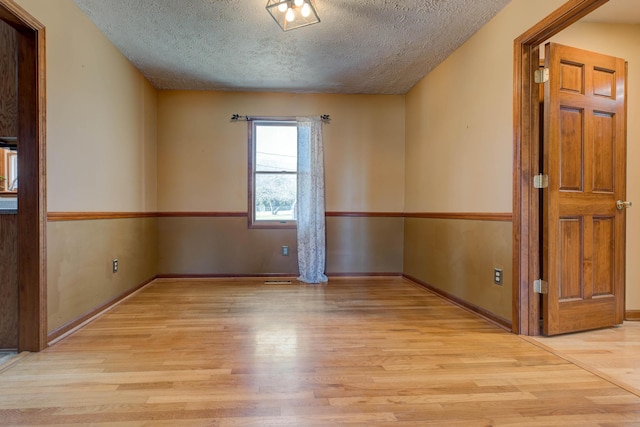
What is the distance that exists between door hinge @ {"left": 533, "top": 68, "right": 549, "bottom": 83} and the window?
2669 millimetres

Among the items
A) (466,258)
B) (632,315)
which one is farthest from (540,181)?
(632,315)

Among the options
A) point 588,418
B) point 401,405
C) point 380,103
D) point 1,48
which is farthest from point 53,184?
point 380,103

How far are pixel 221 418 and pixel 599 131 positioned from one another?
2898mm

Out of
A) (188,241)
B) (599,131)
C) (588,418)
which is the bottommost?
(588,418)

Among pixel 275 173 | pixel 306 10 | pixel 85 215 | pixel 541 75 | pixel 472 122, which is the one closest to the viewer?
pixel 541 75

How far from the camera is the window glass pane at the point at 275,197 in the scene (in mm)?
4289

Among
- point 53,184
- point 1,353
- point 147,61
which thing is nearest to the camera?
point 1,353

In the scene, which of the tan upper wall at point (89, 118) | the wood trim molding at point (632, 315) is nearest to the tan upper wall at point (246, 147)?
the tan upper wall at point (89, 118)

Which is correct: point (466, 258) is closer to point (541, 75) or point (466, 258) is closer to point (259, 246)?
point (541, 75)

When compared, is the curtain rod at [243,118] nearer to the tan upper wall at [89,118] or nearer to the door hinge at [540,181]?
the tan upper wall at [89,118]

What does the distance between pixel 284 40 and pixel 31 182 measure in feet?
6.92

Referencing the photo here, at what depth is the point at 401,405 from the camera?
58.0 inches

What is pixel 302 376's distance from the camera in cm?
172

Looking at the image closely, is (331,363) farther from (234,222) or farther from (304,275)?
(234,222)
